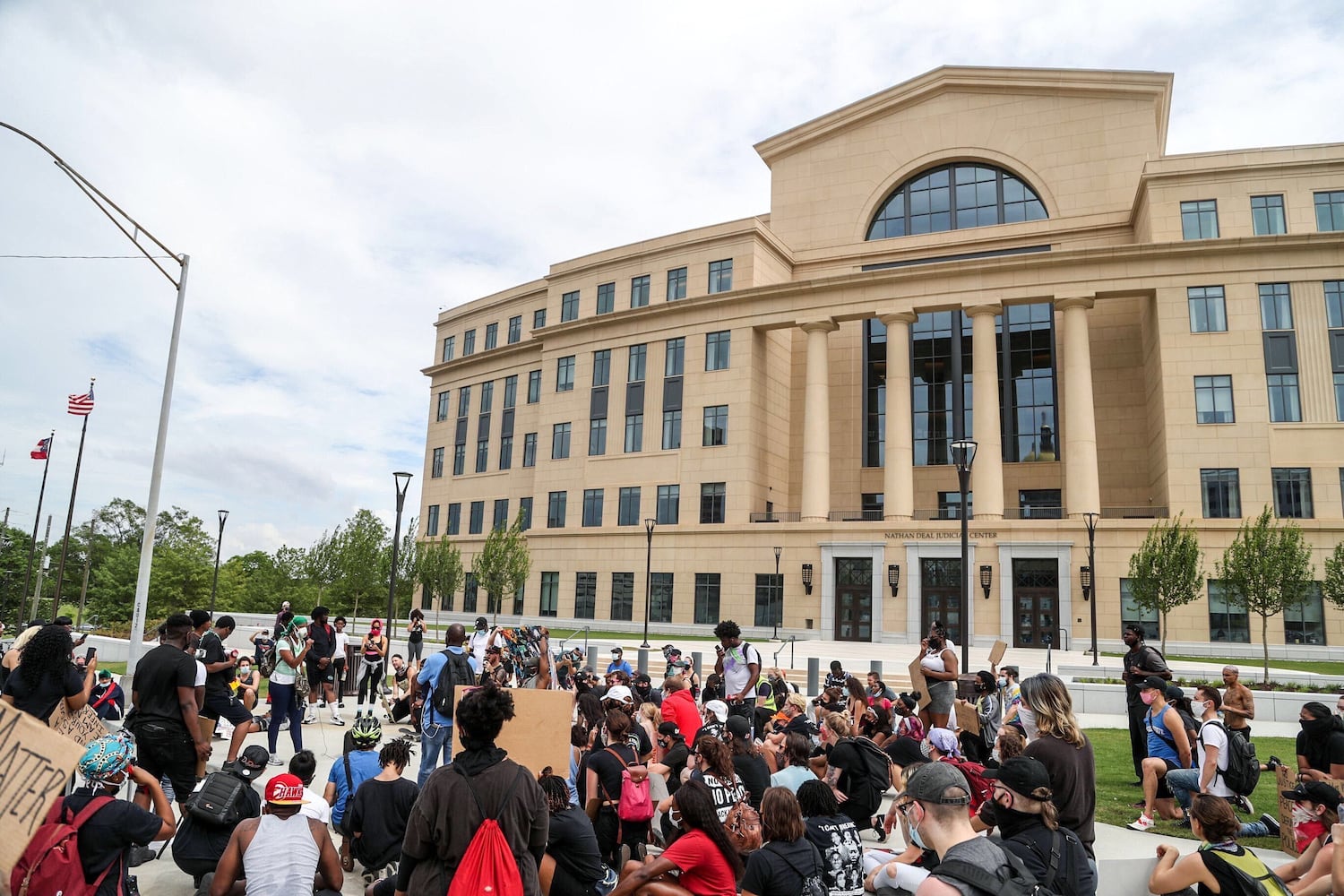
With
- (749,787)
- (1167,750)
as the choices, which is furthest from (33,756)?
(1167,750)

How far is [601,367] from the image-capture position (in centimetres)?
5066

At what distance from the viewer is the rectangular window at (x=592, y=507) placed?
48.9 m

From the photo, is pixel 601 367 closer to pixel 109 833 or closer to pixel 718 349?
pixel 718 349

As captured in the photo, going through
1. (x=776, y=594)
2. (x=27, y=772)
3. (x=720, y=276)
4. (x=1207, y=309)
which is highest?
(x=720, y=276)

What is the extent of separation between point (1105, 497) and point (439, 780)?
43.6m

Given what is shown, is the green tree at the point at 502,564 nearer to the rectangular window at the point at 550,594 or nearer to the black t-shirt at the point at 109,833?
the rectangular window at the point at 550,594

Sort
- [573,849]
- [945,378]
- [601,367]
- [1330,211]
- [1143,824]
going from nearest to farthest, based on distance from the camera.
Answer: [573,849]
[1143,824]
[1330,211]
[945,378]
[601,367]

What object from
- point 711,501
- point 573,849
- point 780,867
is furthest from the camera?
point 711,501

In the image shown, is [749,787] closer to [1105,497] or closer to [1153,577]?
[1153,577]

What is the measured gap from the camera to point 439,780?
170 inches

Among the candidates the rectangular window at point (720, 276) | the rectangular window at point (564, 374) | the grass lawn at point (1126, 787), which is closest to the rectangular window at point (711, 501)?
the rectangular window at point (720, 276)

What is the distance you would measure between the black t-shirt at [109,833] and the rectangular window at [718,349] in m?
41.8

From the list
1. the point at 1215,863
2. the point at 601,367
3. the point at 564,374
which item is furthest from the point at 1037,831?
the point at 564,374

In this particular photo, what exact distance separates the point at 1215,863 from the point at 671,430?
4201 cm
